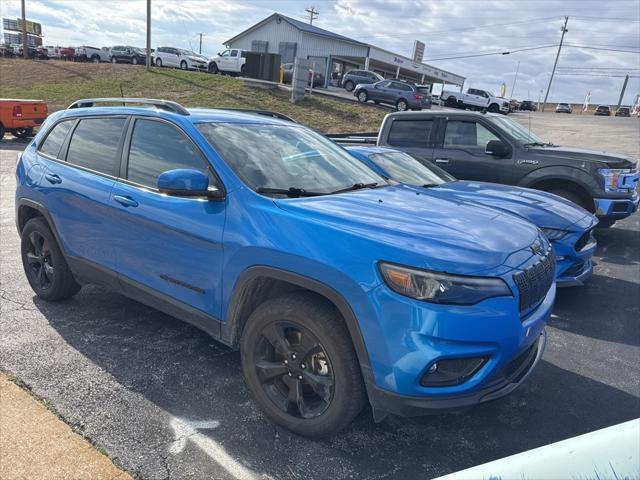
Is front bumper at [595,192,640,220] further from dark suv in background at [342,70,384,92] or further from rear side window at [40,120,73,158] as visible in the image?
dark suv in background at [342,70,384,92]

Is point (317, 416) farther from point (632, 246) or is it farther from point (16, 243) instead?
point (632, 246)

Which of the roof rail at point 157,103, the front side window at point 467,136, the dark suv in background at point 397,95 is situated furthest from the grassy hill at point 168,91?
the roof rail at point 157,103

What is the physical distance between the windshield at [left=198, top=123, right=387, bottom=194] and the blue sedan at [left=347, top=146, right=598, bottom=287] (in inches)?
21.8

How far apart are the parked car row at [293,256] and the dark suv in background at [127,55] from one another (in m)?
40.8

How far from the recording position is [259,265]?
258 cm

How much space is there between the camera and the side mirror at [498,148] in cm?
699

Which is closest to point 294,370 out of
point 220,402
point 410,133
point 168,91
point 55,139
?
point 220,402

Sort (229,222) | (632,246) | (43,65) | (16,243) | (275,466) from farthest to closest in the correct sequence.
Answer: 1. (43,65)
2. (632,246)
3. (16,243)
4. (229,222)
5. (275,466)

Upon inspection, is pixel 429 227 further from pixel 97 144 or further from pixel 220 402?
pixel 97 144

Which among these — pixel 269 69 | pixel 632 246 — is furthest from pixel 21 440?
pixel 269 69

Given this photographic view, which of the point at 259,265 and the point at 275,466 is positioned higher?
the point at 259,265

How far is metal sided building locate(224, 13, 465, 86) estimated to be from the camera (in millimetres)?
43781

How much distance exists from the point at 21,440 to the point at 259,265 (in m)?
1.55

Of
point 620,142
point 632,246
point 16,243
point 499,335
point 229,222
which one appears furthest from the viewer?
point 620,142
